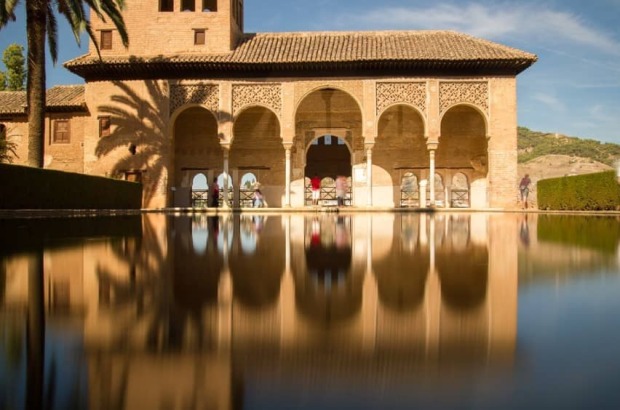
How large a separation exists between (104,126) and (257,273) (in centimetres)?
1913

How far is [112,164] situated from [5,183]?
9.72 metres

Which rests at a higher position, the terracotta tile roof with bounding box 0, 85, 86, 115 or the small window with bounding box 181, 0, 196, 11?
the small window with bounding box 181, 0, 196, 11

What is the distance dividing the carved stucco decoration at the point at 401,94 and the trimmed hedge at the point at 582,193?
17.7 ft

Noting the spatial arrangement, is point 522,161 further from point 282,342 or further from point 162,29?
point 282,342

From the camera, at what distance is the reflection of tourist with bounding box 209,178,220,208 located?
21484mm

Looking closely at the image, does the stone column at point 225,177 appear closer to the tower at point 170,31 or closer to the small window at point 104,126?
the tower at point 170,31

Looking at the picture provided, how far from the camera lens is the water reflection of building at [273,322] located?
3.84 feet

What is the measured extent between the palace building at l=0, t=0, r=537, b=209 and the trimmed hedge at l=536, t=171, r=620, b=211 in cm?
140

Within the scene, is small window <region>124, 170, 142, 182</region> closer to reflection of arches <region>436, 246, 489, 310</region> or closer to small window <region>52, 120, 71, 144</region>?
small window <region>52, 120, 71, 144</region>

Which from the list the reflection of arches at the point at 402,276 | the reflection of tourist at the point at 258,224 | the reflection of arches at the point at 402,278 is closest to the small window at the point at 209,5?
the reflection of tourist at the point at 258,224

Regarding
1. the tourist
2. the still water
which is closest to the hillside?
the tourist

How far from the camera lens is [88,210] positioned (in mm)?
13836

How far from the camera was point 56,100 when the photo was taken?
21625mm

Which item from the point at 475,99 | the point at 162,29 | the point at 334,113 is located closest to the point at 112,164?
the point at 162,29
